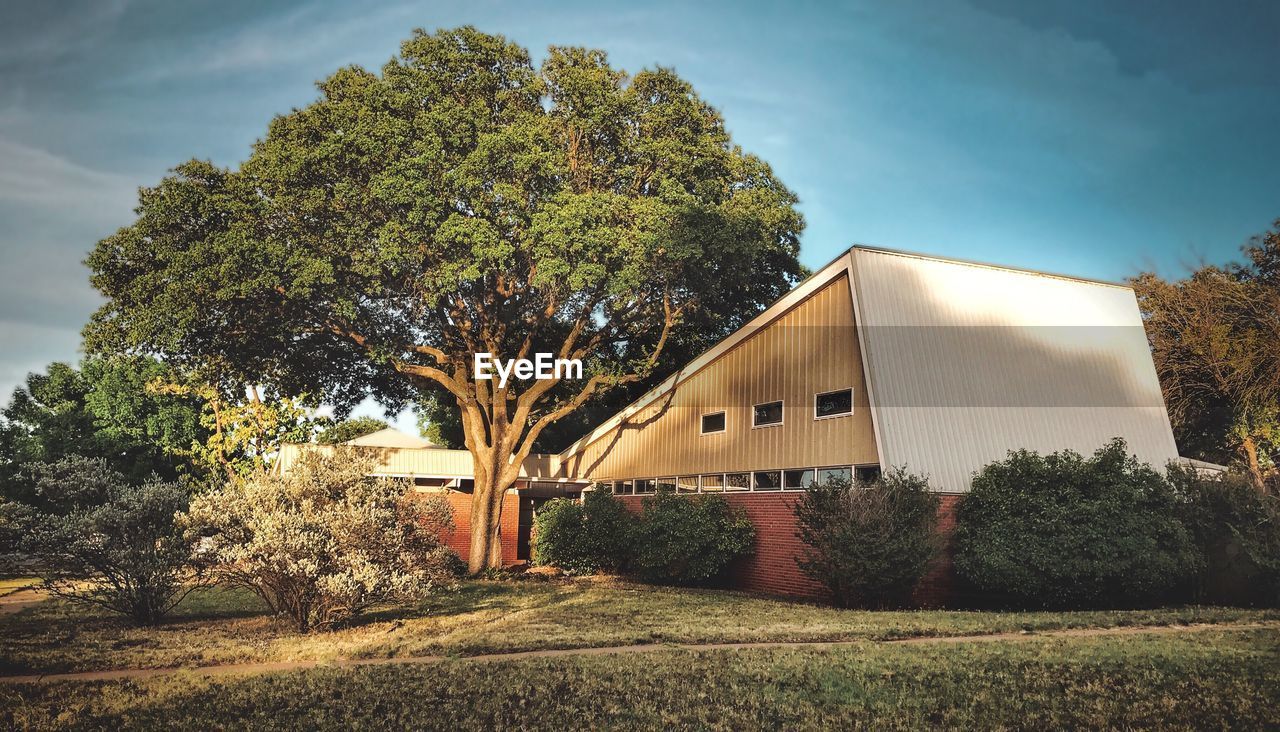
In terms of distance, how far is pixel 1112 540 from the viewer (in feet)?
52.1

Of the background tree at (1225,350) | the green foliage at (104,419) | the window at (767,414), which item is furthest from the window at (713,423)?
the green foliage at (104,419)

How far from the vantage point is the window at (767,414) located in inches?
860

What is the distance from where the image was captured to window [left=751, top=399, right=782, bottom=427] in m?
21.8

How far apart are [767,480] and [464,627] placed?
10695 millimetres

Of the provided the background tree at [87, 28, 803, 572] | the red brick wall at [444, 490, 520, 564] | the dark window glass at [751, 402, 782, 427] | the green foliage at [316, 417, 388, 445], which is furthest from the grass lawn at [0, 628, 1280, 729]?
the green foliage at [316, 417, 388, 445]

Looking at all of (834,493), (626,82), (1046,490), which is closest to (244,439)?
(626,82)

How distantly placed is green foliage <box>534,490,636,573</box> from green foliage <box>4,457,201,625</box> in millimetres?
13073

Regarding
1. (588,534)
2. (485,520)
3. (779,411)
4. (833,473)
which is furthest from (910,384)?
(485,520)

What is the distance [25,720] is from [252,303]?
18164mm

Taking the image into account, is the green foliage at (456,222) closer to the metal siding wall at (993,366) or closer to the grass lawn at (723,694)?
the metal siding wall at (993,366)

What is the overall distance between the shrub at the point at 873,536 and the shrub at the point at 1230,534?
16.6 ft

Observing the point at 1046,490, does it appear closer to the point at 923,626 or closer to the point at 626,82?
the point at 923,626

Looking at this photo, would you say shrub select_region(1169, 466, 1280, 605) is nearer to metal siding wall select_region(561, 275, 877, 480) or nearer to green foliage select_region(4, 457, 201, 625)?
metal siding wall select_region(561, 275, 877, 480)

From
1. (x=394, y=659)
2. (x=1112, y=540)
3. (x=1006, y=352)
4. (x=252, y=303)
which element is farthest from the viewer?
(x=252, y=303)
